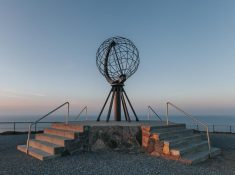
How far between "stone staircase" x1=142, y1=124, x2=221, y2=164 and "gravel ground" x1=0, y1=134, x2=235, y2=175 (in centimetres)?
34

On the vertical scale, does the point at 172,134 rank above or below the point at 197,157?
above

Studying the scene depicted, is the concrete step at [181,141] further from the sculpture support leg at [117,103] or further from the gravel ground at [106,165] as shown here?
the sculpture support leg at [117,103]

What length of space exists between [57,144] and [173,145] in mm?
4377

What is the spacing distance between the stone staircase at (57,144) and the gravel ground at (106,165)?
0.30 metres

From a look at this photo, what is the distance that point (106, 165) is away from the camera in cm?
688

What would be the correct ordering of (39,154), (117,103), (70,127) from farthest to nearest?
1. (117,103)
2. (70,127)
3. (39,154)

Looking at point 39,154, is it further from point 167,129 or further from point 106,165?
point 167,129

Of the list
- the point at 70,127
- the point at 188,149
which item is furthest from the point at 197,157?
the point at 70,127

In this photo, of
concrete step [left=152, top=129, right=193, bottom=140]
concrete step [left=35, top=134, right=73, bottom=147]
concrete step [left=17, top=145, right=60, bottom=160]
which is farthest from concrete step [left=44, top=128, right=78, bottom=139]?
concrete step [left=152, top=129, right=193, bottom=140]

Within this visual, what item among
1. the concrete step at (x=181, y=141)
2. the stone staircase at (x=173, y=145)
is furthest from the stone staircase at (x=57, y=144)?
the concrete step at (x=181, y=141)

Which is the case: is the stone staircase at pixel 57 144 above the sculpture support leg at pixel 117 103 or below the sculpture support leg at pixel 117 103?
below

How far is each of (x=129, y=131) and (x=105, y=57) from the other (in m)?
5.71

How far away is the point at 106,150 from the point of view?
8930 millimetres

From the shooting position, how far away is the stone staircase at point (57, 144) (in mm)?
7975
